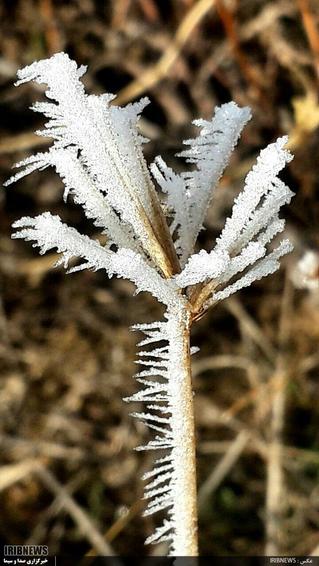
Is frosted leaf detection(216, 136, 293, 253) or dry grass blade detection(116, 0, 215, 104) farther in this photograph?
dry grass blade detection(116, 0, 215, 104)

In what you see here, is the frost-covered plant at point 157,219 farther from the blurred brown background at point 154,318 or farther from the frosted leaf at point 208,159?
the blurred brown background at point 154,318

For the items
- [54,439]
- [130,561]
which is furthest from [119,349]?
[130,561]

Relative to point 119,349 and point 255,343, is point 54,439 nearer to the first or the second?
point 119,349

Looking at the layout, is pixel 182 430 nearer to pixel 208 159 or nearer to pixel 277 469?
pixel 208 159

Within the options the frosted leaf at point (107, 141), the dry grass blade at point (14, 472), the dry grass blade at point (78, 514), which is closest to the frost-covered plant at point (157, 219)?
the frosted leaf at point (107, 141)

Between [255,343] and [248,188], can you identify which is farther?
[255,343]

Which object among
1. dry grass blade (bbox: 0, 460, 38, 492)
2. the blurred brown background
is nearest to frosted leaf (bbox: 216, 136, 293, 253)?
the blurred brown background

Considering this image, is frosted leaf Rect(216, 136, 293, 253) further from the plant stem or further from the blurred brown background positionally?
the blurred brown background

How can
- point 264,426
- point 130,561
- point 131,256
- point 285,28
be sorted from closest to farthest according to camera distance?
point 131,256, point 130,561, point 264,426, point 285,28
